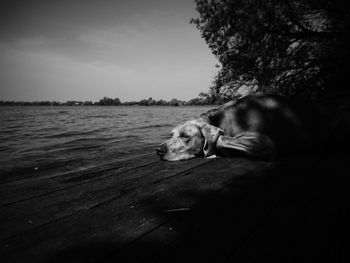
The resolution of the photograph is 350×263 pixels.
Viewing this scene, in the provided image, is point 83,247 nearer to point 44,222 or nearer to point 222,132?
point 44,222

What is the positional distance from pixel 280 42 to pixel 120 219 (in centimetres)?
1088

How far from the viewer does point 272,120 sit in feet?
12.9

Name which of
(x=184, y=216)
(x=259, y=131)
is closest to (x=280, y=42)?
(x=259, y=131)

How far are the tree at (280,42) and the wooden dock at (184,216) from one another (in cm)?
853

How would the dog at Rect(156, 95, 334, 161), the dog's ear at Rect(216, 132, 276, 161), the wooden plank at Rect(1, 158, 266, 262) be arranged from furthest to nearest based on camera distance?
the dog at Rect(156, 95, 334, 161), the dog's ear at Rect(216, 132, 276, 161), the wooden plank at Rect(1, 158, 266, 262)

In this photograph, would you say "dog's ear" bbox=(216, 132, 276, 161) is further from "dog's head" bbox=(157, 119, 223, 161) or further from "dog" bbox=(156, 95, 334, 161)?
"dog's head" bbox=(157, 119, 223, 161)

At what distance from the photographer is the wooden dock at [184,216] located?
1242 millimetres

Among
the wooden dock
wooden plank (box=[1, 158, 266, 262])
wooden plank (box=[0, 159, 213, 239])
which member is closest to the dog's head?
wooden plank (box=[0, 159, 213, 239])

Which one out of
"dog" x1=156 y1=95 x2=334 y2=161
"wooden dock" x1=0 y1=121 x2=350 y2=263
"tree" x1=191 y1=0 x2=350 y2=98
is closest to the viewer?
"wooden dock" x1=0 y1=121 x2=350 y2=263

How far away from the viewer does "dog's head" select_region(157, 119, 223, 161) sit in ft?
12.3

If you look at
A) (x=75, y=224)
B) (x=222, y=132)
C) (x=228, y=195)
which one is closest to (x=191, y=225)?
(x=228, y=195)

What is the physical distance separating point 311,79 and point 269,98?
829cm

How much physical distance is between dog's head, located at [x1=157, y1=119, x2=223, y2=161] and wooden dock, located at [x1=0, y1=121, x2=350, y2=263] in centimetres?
88

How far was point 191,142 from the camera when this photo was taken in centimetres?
384
